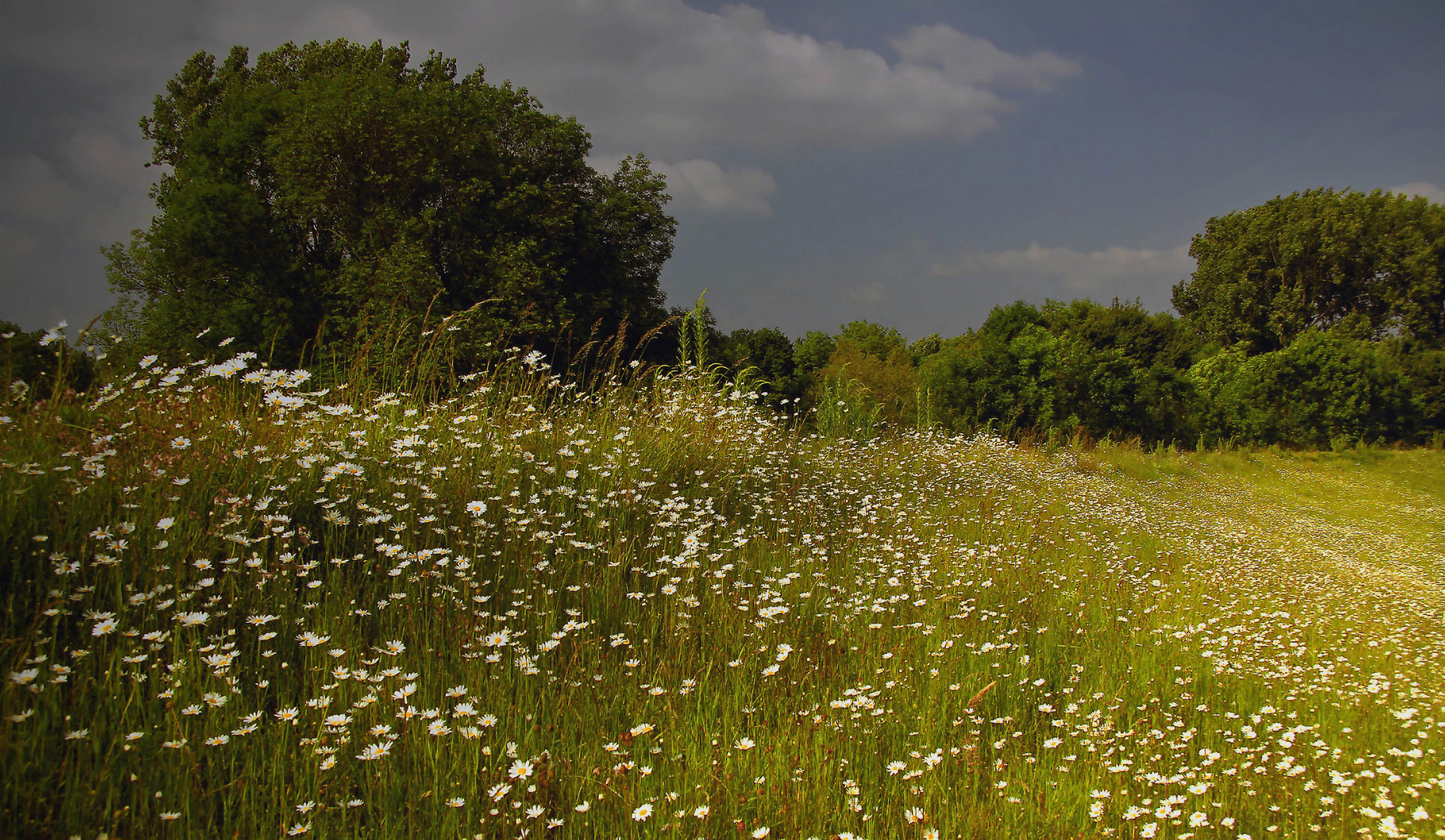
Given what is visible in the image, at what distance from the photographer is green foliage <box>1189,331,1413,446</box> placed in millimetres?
19578

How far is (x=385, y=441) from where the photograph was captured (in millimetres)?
4840

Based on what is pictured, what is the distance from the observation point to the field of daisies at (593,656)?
2199 mm

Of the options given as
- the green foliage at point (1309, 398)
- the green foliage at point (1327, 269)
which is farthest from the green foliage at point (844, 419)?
the green foliage at point (1327, 269)

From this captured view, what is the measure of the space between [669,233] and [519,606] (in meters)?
22.8

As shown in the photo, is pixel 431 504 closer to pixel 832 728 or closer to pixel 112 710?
pixel 112 710

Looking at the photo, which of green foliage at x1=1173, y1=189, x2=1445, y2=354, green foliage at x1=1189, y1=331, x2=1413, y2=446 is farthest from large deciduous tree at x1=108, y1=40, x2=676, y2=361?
green foliage at x1=1173, y1=189, x2=1445, y2=354

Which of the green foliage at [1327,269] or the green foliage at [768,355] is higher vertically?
the green foliage at [1327,269]

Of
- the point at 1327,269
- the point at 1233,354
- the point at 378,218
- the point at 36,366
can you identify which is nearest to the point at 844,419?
the point at 36,366

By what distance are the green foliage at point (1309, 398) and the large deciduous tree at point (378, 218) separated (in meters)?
18.7

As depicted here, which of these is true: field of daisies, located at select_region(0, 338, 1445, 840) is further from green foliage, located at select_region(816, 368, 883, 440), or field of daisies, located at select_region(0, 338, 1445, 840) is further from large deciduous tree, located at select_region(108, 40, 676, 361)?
large deciduous tree, located at select_region(108, 40, 676, 361)

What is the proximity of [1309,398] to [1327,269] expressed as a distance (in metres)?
16.6

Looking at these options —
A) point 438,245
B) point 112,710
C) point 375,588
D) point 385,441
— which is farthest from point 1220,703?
point 438,245

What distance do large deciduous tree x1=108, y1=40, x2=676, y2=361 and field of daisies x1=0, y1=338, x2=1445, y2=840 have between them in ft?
44.2

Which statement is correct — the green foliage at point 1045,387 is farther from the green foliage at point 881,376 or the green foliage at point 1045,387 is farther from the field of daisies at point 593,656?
the field of daisies at point 593,656
